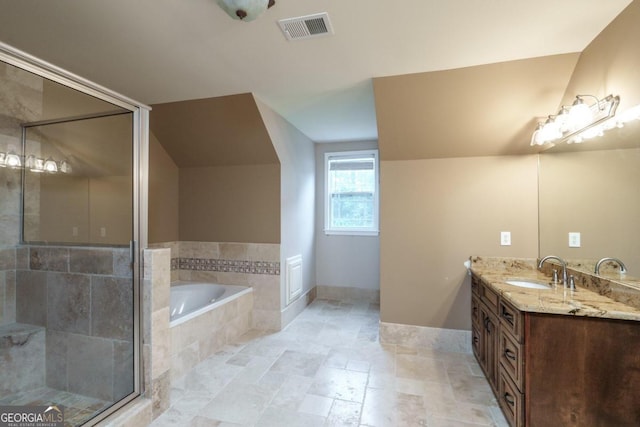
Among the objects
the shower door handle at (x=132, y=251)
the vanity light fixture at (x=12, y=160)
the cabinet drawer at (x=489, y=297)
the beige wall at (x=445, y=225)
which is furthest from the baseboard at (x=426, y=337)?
the vanity light fixture at (x=12, y=160)

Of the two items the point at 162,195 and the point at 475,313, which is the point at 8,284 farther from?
the point at 475,313

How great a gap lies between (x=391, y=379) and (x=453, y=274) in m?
1.20

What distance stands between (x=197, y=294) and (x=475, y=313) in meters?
2.98

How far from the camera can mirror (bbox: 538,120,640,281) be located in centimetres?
171

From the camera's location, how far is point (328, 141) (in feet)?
14.8

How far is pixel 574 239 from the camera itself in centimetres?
222

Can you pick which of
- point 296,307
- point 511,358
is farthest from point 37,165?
point 511,358

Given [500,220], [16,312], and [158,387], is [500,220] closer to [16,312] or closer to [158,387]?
[158,387]

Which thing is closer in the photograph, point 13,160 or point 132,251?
point 132,251

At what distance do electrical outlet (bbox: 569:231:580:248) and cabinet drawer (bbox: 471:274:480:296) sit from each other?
725 mm

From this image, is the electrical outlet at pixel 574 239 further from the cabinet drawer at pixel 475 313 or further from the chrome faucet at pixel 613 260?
the cabinet drawer at pixel 475 313

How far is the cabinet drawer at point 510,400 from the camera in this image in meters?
1.60

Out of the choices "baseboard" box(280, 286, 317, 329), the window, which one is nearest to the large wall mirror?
"baseboard" box(280, 286, 317, 329)

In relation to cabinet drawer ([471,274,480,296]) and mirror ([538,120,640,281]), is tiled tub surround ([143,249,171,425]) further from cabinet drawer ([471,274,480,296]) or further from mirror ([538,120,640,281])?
mirror ([538,120,640,281])
